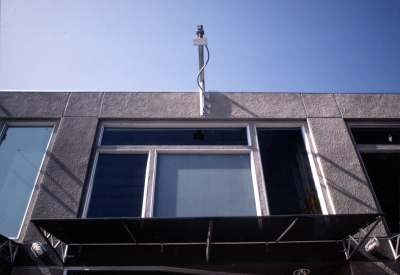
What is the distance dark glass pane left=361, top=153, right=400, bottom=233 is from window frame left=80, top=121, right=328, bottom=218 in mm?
1060

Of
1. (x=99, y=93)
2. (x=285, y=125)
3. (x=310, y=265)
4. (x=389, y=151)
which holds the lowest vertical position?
(x=310, y=265)

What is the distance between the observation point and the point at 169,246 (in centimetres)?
504

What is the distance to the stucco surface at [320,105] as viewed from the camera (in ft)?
22.5

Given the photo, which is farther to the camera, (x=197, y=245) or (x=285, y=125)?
(x=285, y=125)

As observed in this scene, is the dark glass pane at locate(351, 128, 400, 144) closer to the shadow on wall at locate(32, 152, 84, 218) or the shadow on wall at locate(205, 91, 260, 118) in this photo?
the shadow on wall at locate(205, 91, 260, 118)

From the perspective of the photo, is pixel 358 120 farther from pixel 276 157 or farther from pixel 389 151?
pixel 276 157

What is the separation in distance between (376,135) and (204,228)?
437 cm

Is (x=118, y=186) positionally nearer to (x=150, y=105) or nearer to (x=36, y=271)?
(x=36, y=271)

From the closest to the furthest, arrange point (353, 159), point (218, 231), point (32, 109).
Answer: point (218, 231) → point (353, 159) → point (32, 109)

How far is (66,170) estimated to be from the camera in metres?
5.84

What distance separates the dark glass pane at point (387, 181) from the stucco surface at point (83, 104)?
5.42 meters

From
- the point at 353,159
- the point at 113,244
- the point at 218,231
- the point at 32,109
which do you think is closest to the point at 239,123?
the point at 353,159

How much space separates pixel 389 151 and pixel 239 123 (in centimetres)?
297

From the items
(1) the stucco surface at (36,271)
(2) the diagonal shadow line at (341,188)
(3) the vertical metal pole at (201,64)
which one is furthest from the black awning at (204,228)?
(3) the vertical metal pole at (201,64)
